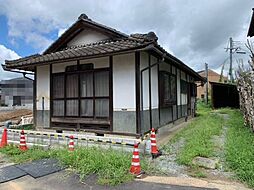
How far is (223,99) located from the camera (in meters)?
22.5

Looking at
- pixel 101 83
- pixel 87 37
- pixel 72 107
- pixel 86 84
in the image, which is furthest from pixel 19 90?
pixel 101 83

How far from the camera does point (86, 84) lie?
7930 mm

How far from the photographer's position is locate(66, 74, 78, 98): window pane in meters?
8.14

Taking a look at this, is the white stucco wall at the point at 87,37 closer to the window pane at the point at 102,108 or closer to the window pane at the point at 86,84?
the window pane at the point at 86,84

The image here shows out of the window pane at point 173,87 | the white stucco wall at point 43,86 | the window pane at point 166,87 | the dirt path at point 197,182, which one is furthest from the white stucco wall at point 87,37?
the dirt path at point 197,182

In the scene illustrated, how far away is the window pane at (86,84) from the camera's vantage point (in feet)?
25.6

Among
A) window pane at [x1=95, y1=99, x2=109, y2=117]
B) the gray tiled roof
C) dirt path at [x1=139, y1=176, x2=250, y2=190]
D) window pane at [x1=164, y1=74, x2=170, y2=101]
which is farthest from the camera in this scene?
window pane at [x1=164, y1=74, x2=170, y2=101]

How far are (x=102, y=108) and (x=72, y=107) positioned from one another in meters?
1.40

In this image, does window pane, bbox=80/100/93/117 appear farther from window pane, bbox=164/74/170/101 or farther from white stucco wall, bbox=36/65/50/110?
window pane, bbox=164/74/170/101

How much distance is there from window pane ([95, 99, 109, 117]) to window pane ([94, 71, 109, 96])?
25 cm

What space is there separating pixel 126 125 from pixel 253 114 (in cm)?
420

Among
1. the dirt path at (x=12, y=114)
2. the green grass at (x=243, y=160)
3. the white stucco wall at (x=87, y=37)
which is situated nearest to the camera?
the green grass at (x=243, y=160)

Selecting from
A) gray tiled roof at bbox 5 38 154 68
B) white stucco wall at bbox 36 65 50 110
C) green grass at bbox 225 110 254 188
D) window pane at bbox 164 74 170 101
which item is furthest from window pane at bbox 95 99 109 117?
green grass at bbox 225 110 254 188

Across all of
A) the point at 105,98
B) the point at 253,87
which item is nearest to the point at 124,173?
the point at 105,98
